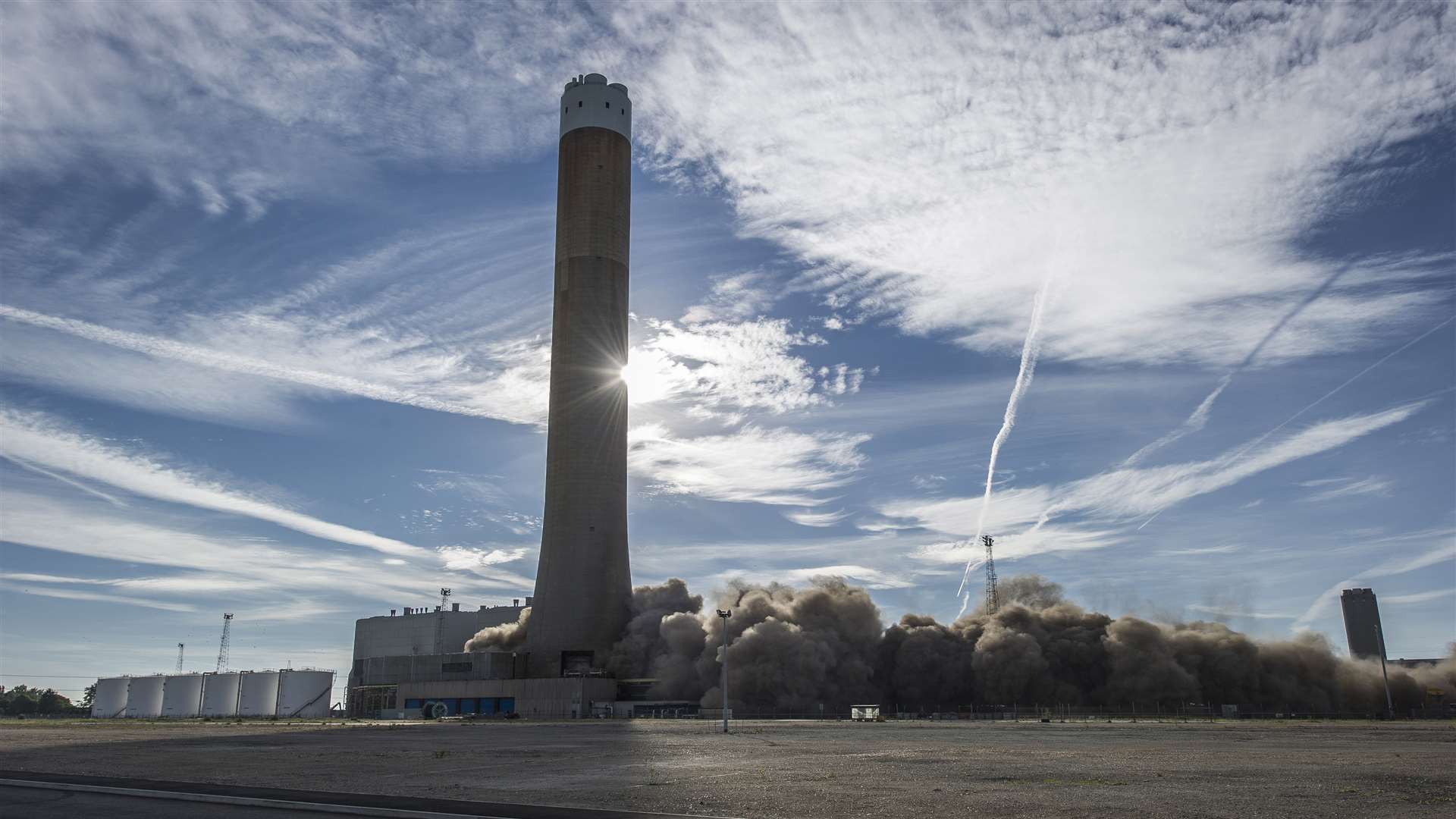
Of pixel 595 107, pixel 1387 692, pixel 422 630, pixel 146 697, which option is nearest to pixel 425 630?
pixel 422 630

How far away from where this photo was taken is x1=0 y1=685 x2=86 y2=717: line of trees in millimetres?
184500

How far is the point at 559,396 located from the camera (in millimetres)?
108500

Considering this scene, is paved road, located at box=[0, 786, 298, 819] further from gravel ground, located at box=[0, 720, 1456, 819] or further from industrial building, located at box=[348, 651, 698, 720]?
industrial building, located at box=[348, 651, 698, 720]

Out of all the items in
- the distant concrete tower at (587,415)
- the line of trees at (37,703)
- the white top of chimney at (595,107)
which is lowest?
the line of trees at (37,703)

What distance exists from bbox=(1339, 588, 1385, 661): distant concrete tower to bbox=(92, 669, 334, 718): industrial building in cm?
13402

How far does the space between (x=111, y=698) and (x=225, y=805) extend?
156771mm

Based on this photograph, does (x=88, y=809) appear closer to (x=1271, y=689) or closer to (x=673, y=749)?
(x=673, y=749)

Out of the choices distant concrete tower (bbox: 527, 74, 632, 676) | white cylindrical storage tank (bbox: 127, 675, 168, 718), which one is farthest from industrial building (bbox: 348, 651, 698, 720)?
white cylindrical storage tank (bbox: 127, 675, 168, 718)

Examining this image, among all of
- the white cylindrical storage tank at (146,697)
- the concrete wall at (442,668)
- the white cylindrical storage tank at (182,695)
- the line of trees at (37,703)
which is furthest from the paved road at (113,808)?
the line of trees at (37,703)

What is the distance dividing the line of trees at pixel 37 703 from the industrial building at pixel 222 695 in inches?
1662

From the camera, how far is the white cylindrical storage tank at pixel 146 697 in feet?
468

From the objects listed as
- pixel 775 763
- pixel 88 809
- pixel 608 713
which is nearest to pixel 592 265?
pixel 608 713

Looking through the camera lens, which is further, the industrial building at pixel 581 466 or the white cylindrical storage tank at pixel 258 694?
the white cylindrical storage tank at pixel 258 694

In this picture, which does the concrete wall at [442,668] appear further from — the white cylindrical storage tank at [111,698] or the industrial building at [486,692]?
the white cylindrical storage tank at [111,698]
